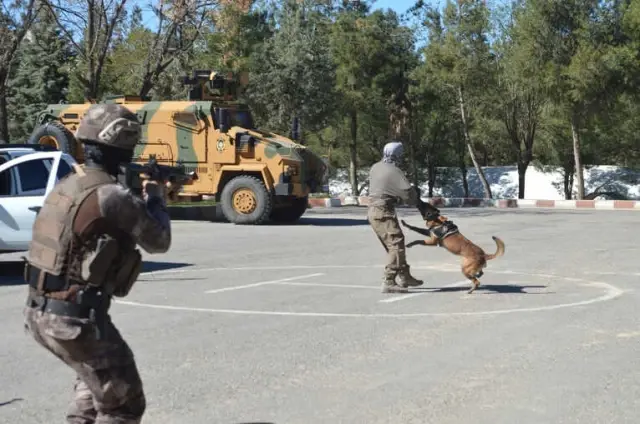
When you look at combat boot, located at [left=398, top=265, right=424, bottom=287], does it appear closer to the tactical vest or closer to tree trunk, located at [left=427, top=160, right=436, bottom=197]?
the tactical vest

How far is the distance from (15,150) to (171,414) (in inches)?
329

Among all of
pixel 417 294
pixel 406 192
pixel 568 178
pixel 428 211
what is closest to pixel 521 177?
pixel 568 178

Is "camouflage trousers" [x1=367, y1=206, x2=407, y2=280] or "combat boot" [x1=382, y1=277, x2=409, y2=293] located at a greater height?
"camouflage trousers" [x1=367, y1=206, x2=407, y2=280]

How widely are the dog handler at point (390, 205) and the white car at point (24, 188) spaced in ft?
13.2

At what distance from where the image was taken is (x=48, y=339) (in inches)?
141

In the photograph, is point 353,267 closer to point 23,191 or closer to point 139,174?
point 23,191

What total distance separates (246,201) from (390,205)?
36.0 feet

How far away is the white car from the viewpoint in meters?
11.4

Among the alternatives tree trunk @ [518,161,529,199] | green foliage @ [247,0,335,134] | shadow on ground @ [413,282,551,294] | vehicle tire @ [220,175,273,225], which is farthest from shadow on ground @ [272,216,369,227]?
tree trunk @ [518,161,529,199]

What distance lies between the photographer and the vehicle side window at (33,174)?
12.0 metres

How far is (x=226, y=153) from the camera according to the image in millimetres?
20922

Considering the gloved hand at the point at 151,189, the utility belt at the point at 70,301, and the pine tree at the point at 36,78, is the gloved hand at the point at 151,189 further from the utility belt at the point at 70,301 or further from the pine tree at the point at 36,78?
the pine tree at the point at 36,78

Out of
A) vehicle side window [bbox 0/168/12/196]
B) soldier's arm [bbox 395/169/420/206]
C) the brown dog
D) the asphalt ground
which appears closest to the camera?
the asphalt ground

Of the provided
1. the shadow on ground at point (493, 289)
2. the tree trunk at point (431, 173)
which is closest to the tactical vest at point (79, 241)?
the shadow on ground at point (493, 289)
